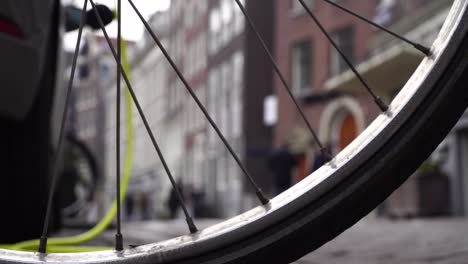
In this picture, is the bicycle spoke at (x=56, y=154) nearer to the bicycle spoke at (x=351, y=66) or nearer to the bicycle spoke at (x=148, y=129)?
the bicycle spoke at (x=148, y=129)

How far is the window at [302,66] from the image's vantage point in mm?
22688

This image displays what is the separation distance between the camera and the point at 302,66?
23.0 meters

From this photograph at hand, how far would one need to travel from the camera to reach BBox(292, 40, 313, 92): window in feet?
74.4

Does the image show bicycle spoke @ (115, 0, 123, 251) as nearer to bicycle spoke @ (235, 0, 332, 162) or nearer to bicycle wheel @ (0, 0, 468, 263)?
bicycle wheel @ (0, 0, 468, 263)

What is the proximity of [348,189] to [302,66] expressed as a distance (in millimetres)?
21670

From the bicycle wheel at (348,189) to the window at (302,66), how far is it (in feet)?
69.2

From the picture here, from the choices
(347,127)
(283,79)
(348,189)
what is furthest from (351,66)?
(347,127)

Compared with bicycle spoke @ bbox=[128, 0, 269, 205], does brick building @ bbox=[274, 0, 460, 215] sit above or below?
above

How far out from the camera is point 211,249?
1430 millimetres

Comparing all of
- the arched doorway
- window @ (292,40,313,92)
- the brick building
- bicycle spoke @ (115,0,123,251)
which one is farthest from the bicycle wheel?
window @ (292,40,313,92)

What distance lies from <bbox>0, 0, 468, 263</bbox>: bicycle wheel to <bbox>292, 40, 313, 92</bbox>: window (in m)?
21.1

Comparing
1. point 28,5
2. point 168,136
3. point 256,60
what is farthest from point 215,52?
point 28,5

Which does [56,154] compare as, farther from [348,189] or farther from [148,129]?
[348,189]

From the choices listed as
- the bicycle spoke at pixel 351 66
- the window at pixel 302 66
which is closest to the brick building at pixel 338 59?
the window at pixel 302 66
